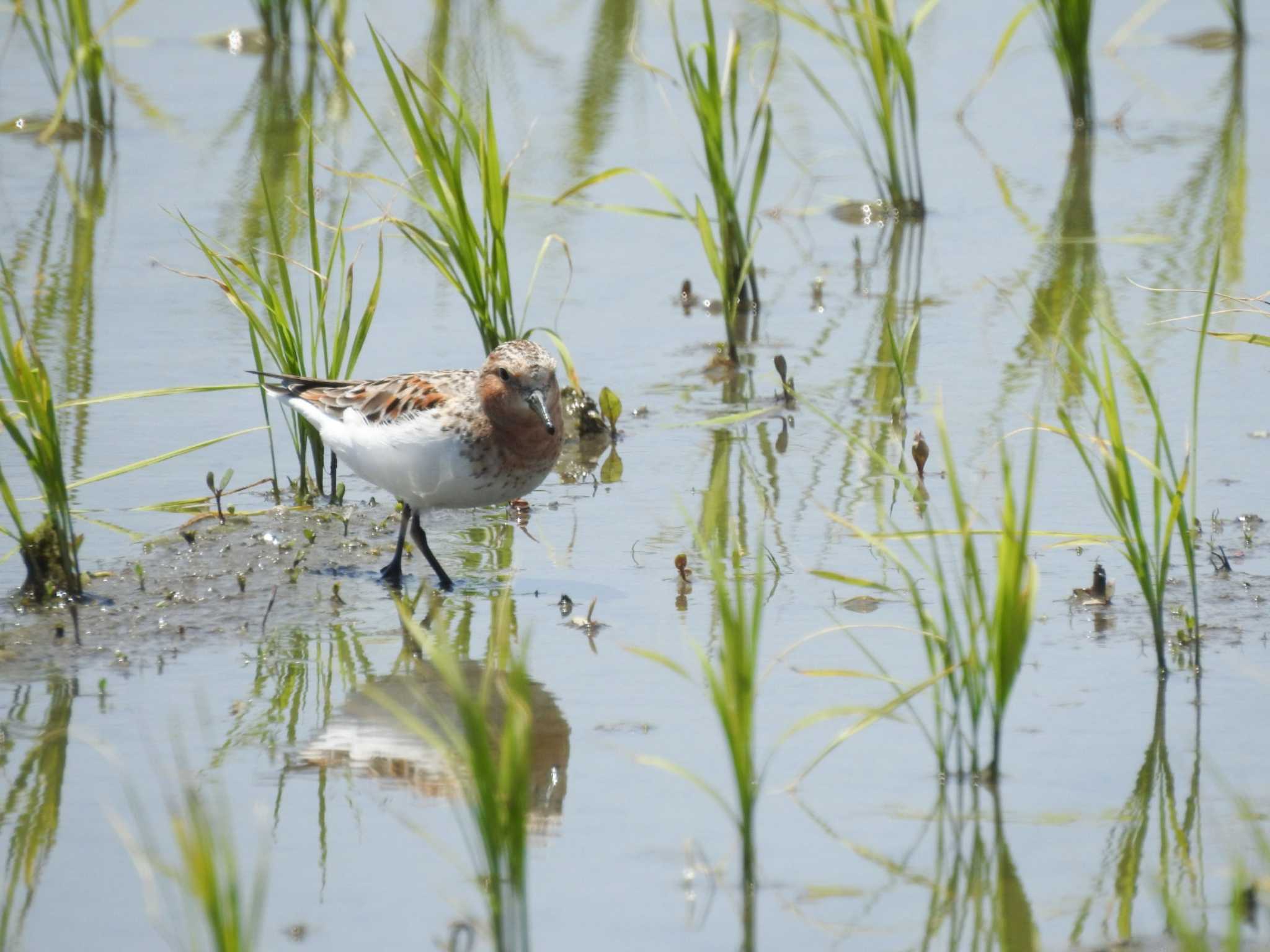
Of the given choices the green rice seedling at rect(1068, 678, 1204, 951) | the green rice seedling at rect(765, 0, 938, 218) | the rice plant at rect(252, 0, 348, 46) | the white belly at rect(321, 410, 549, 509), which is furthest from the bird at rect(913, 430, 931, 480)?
the rice plant at rect(252, 0, 348, 46)

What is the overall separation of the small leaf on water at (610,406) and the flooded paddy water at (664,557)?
5.9 inches

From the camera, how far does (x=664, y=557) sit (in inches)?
270

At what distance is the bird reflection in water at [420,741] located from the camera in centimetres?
495

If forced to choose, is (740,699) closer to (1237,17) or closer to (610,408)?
(610,408)

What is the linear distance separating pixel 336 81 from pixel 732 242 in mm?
6638

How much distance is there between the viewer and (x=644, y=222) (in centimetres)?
1197

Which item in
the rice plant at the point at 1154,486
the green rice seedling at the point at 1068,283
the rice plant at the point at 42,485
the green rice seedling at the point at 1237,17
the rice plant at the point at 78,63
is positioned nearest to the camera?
the rice plant at the point at 1154,486

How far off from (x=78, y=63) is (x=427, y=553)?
Answer: 21.6 feet

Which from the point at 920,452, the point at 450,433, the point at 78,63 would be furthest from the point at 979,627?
the point at 78,63

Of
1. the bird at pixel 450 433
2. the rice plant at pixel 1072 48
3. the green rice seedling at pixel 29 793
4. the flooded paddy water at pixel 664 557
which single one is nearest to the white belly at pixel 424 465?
the bird at pixel 450 433

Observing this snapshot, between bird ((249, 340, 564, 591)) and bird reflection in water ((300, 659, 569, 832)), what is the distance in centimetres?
90

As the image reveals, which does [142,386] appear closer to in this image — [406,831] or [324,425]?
[324,425]

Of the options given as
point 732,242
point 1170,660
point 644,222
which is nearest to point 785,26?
point 644,222

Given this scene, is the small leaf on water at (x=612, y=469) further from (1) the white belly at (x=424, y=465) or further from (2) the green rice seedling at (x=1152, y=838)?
(2) the green rice seedling at (x=1152, y=838)
